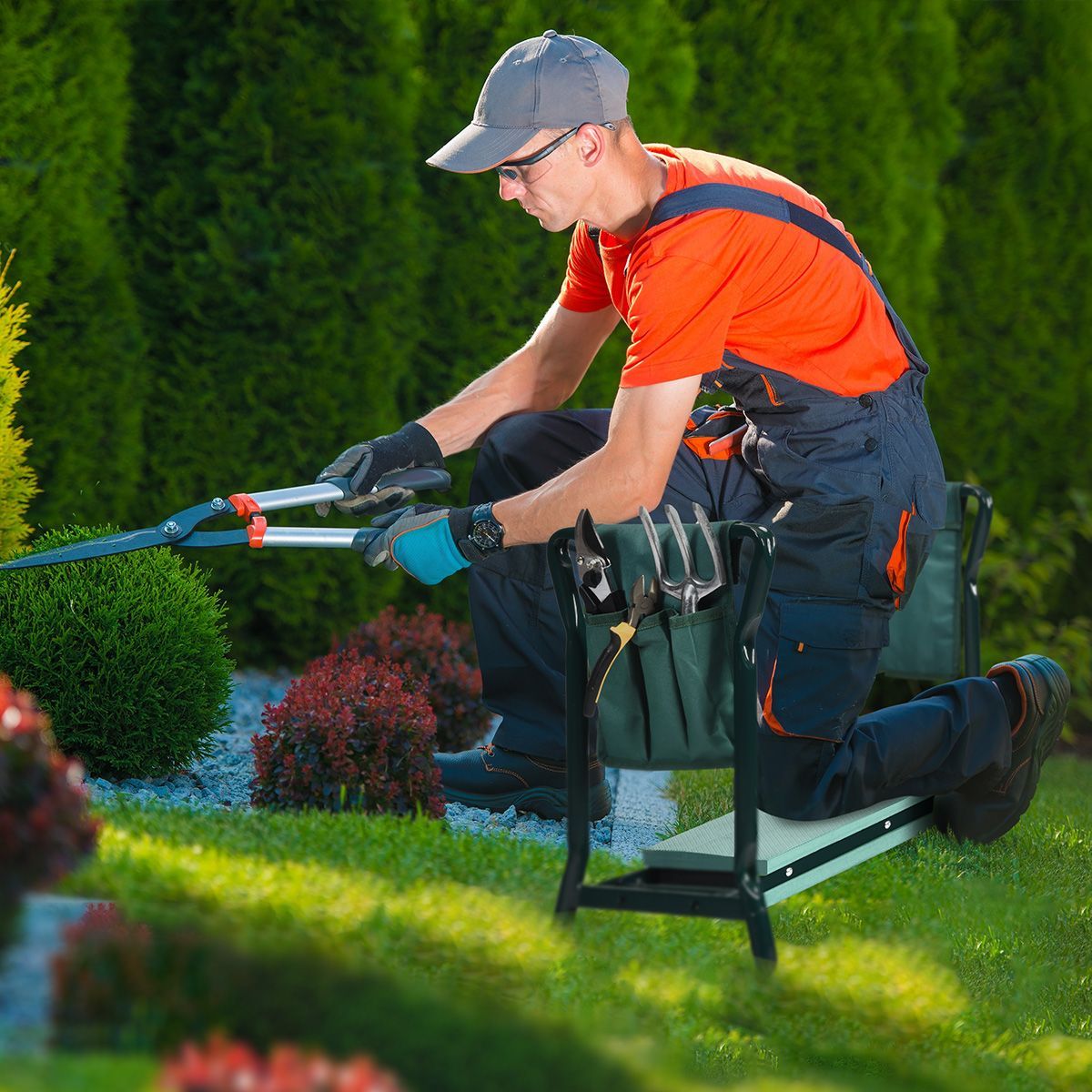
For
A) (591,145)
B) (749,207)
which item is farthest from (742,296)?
(591,145)

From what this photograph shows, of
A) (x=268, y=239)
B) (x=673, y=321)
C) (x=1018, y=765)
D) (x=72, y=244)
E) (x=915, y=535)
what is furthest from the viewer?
(x=268, y=239)

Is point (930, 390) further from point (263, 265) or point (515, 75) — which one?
point (515, 75)

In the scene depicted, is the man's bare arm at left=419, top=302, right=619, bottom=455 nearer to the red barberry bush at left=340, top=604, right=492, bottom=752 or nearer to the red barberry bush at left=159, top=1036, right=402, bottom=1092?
the red barberry bush at left=340, top=604, right=492, bottom=752

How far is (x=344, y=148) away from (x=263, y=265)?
549 millimetres

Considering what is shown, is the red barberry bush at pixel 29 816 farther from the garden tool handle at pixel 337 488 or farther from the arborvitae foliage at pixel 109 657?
the arborvitae foliage at pixel 109 657

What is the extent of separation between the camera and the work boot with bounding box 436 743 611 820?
3.92 m

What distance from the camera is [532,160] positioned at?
10.8 feet

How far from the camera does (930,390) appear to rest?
276 inches

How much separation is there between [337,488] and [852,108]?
13.2 ft

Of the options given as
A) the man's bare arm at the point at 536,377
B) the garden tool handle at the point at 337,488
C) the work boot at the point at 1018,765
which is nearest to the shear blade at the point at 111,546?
the garden tool handle at the point at 337,488

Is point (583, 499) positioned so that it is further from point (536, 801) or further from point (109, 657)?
→ point (109, 657)

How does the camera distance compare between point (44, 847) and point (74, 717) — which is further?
point (74, 717)

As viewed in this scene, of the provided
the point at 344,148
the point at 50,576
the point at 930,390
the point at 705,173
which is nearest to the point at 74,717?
the point at 50,576

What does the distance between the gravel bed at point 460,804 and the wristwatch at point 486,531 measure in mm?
748
